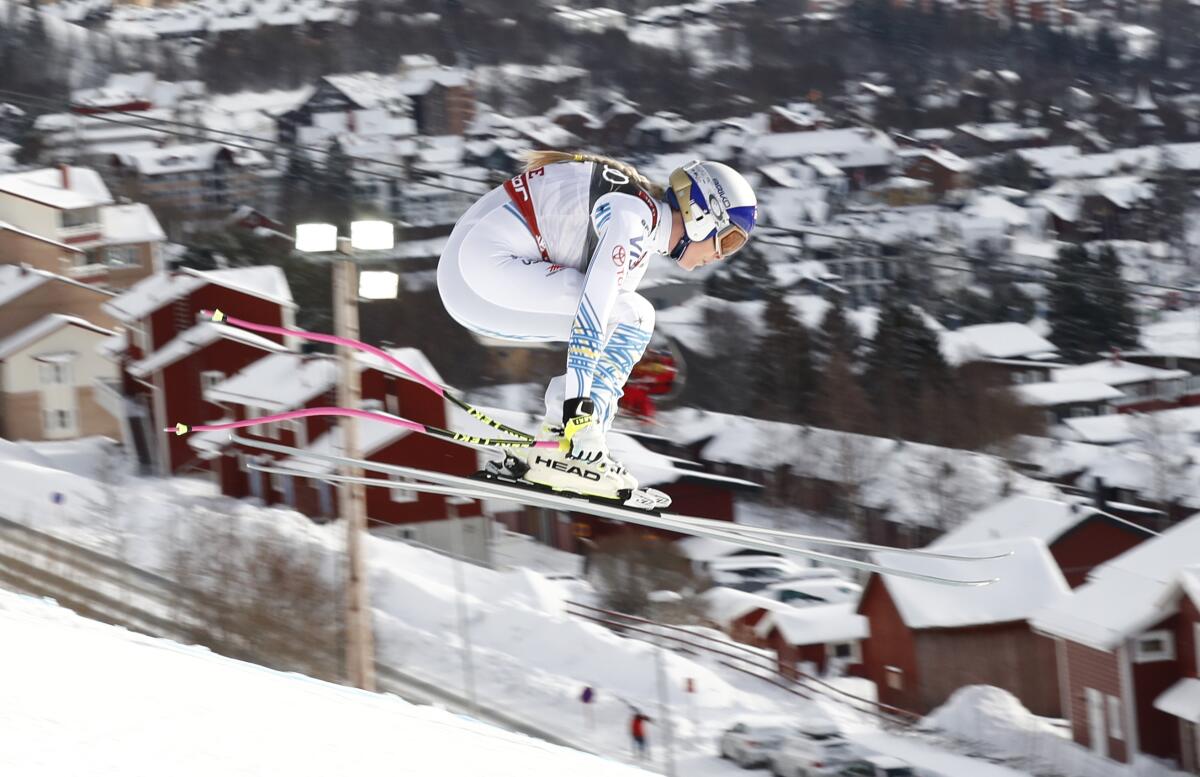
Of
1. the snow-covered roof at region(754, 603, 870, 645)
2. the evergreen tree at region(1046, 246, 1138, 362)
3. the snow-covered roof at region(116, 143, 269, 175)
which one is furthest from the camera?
the snow-covered roof at region(116, 143, 269, 175)

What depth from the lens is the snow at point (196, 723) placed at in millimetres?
3812

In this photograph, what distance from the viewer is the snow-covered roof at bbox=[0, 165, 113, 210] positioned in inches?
1383

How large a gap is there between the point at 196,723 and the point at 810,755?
478 inches

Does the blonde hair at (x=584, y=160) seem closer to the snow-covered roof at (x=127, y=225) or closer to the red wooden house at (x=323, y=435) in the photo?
the red wooden house at (x=323, y=435)

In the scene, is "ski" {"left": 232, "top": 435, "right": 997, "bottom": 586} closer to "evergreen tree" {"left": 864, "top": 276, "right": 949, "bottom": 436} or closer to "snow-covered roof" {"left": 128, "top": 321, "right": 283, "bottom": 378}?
"snow-covered roof" {"left": 128, "top": 321, "right": 283, "bottom": 378}

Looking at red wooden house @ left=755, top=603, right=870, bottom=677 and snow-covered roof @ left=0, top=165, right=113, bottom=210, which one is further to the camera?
snow-covered roof @ left=0, top=165, right=113, bottom=210

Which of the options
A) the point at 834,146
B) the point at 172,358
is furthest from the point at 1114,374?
the point at 834,146

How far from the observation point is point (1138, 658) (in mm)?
17203

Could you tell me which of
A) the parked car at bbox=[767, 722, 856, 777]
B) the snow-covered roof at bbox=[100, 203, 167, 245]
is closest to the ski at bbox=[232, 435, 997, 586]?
the parked car at bbox=[767, 722, 856, 777]

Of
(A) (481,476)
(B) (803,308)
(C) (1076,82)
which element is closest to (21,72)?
(B) (803,308)

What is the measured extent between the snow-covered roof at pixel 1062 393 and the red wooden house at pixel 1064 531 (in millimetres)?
13725

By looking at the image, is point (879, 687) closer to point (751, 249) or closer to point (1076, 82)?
point (751, 249)

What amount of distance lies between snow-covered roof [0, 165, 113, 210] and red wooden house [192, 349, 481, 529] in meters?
11.8

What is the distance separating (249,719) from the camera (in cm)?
434
